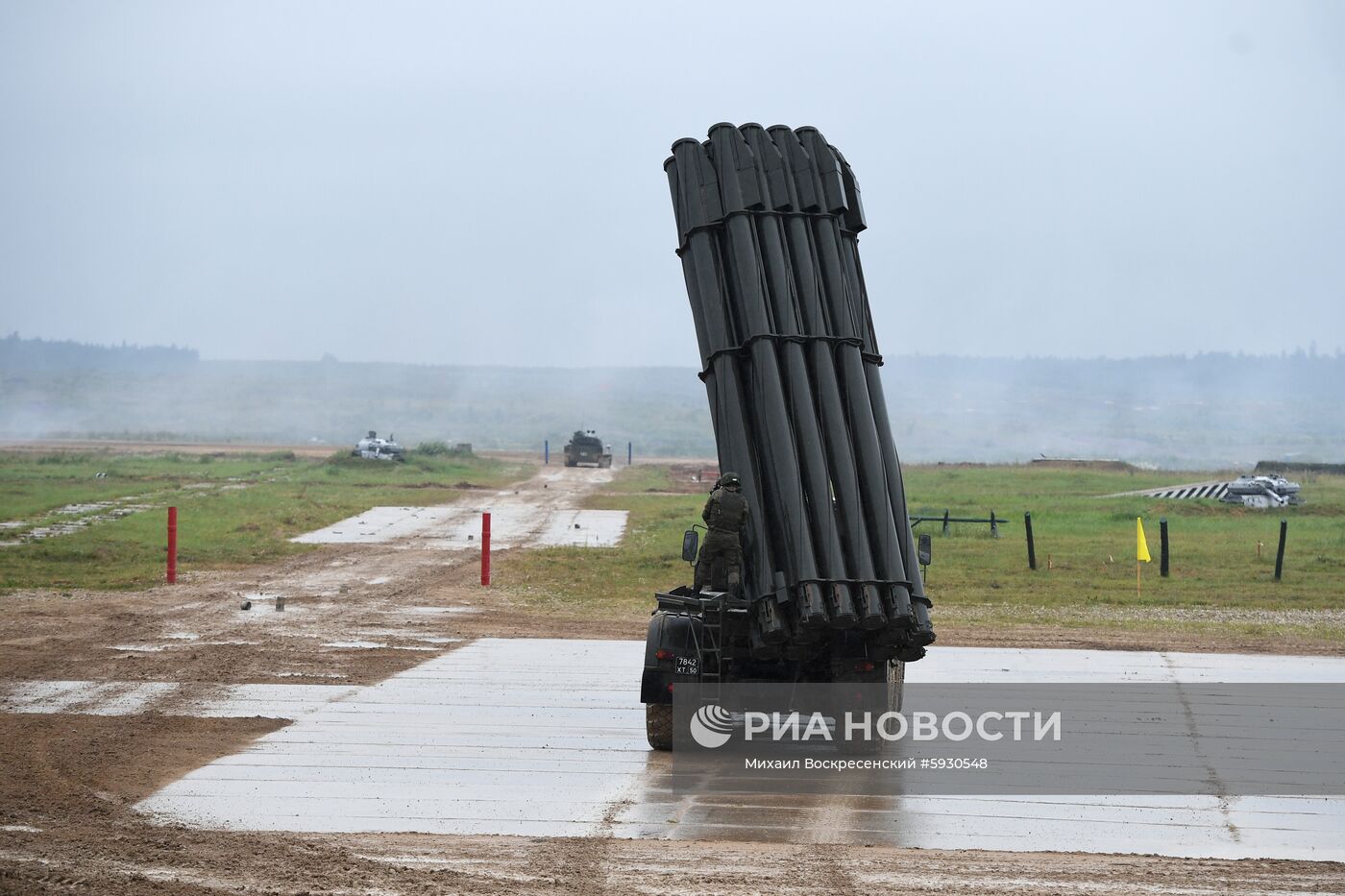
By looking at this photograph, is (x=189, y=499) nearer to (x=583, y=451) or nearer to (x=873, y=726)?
(x=873, y=726)

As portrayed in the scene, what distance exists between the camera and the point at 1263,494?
147ft

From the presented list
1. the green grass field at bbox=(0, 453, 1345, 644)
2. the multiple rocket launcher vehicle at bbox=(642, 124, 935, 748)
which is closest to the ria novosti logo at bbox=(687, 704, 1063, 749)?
the multiple rocket launcher vehicle at bbox=(642, 124, 935, 748)

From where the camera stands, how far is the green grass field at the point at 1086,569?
66.5 ft

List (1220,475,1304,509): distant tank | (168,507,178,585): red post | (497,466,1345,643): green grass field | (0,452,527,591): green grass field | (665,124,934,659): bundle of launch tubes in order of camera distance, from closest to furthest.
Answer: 1. (665,124,934,659): bundle of launch tubes
2. (497,466,1345,643): green grass field
3. (168,507,178,585): red post
4. (0,452,527,591): green grass field
5. (1220,475,1304,509): distant tank

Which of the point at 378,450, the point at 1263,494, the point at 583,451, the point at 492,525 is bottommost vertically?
the point at 1263,494

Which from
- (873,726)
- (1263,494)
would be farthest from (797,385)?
(1263,494)

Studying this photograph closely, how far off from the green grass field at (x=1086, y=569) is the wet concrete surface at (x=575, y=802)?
8.62 m

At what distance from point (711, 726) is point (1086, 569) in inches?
640

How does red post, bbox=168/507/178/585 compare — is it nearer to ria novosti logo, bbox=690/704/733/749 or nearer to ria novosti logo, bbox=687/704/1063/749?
ria novosti logo, bbox=687/704/1063/749

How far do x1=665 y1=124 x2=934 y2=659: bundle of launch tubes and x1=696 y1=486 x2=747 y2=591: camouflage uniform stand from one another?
0.11 meters

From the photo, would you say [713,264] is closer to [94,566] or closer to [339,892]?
[339,892]

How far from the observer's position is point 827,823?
8672mm

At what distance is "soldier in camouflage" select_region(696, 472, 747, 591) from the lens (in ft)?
33.2

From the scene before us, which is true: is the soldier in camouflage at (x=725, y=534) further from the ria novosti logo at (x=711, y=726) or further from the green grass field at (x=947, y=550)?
the green grass field at (x=947, y=550)
